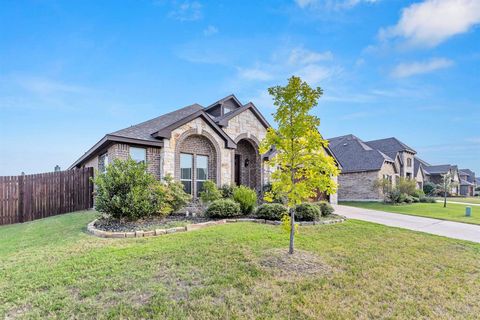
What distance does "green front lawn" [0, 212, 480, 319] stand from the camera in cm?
340

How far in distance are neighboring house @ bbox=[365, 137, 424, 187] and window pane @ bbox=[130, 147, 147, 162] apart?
27187mm

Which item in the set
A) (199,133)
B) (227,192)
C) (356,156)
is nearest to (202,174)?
(227,192)

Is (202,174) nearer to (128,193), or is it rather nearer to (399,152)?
(128,193)

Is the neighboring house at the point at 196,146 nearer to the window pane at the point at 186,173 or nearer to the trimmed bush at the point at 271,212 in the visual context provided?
the window pane at the point at 186,173

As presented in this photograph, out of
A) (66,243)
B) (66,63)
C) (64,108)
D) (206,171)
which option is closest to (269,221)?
(206,171)

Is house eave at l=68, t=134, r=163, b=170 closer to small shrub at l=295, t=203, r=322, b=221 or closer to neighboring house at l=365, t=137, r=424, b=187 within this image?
small shrub at l=295, t=203, r=322, b=221

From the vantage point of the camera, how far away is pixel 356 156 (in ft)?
86.6

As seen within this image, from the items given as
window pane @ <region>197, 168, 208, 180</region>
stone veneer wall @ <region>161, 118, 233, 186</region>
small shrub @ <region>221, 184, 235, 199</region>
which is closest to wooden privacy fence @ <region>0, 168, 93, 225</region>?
stone veneer wall @ <region>161, 118, 233, 186</region>

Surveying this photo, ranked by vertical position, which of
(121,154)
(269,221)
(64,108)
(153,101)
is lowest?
(269,221)

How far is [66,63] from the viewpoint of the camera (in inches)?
485

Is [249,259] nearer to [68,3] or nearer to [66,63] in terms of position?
[68,3]

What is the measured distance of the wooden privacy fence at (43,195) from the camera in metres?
12.2

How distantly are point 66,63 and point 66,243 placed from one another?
32.7 ft

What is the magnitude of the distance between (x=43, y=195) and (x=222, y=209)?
9.96 meters
